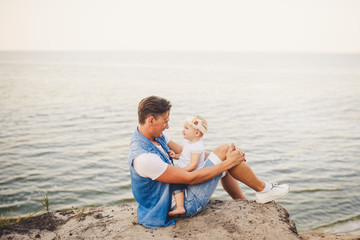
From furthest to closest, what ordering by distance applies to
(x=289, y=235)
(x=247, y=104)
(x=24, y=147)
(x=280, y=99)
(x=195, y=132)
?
(x=280, y=99)
(x=247, y=104)
(x=24, y=147)
(x=195, y=132)
(x=289, y=235)

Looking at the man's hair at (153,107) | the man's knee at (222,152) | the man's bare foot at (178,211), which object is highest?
the man's hair at (153,107)

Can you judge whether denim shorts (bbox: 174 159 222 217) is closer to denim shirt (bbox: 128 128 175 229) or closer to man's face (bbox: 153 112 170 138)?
denim shirt (bbox: 128 128 175 229)

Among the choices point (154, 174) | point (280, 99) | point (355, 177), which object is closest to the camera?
point (154, 174)

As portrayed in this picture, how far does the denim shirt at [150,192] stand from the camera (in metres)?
3.30

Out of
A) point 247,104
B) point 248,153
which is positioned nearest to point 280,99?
point 247,104

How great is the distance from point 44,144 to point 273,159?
7760 millimetres

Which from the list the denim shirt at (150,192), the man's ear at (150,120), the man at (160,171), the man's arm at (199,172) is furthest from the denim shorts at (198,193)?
the man's ear at (150,120)

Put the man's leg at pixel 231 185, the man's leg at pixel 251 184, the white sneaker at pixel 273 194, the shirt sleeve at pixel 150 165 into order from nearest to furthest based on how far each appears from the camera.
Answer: the shirt sleeve at pixel 150 165
the man's leg at pixel 251 184
the white sneaker at pixel 273 194
the man's leg at pixel 231 185

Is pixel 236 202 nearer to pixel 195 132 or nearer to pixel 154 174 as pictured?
pixel 195 132

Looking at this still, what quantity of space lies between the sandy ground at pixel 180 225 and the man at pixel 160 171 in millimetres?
179

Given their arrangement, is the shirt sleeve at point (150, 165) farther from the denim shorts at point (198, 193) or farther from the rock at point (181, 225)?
the rock at point (181, 225)

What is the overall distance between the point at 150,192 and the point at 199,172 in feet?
2.10

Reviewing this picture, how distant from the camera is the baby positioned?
3520 mm

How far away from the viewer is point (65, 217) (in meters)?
4.33
